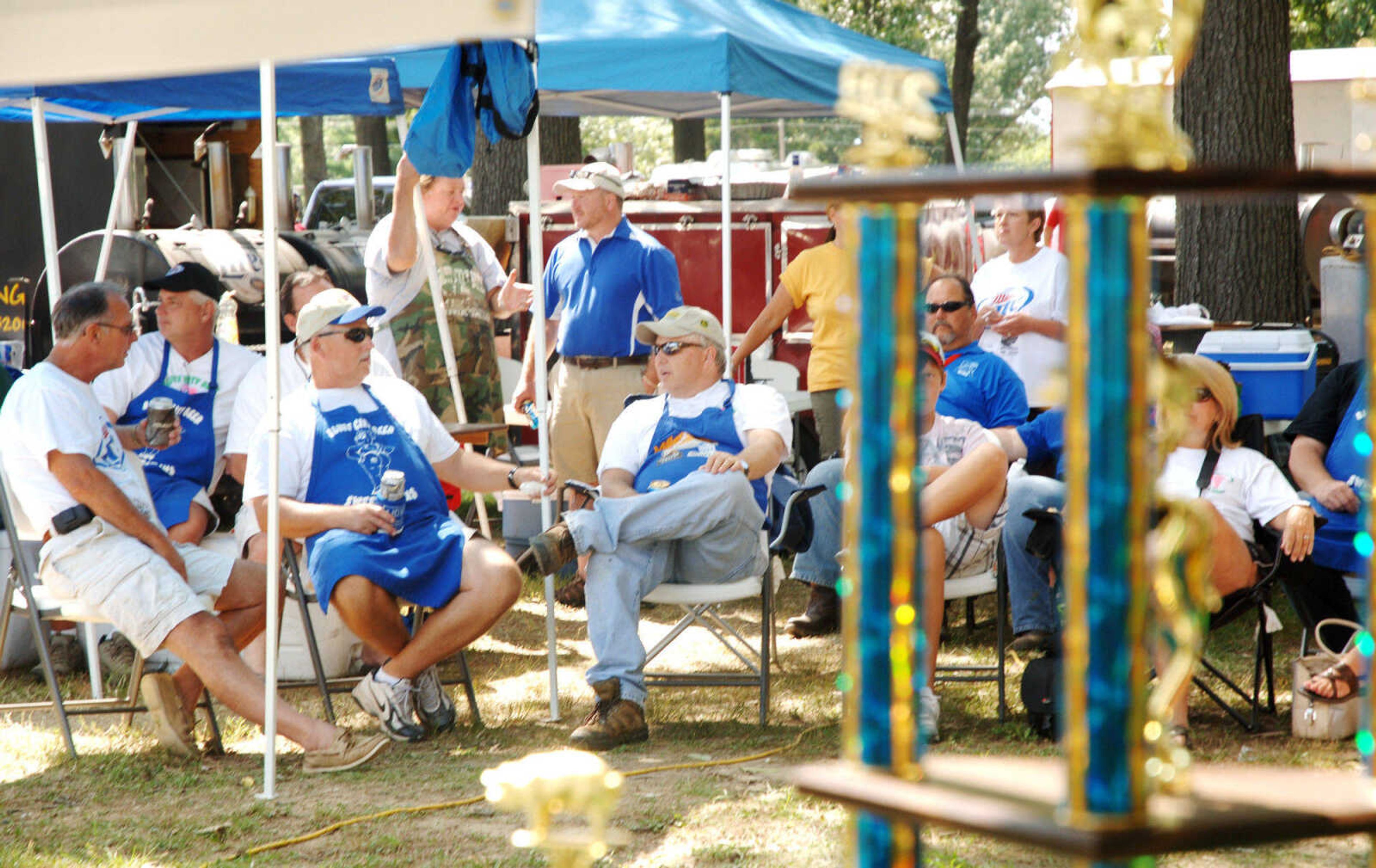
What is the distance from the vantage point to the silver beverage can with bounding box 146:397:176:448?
495cm

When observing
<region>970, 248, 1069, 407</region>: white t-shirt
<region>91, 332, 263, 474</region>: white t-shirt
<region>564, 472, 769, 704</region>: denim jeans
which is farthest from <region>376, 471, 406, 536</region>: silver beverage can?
<region>970, 248, 1069, 407</region>: white t-shirt

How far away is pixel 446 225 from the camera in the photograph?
6.04 m

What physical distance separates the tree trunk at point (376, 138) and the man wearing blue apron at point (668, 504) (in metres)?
14.0

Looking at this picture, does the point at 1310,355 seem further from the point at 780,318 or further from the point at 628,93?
the point at 628,93

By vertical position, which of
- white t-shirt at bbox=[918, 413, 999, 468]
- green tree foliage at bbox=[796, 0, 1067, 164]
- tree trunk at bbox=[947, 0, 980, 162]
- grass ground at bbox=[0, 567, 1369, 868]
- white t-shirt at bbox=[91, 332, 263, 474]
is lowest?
grass ground at bbox=[0, 567, 1369, 868]

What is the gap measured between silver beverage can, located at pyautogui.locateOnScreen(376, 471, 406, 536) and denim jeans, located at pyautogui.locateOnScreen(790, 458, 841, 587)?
133 centimetres

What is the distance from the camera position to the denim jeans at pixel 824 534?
5195mm

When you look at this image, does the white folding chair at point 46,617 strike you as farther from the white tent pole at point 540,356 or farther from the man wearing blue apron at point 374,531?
the white tent pole at point 540,356

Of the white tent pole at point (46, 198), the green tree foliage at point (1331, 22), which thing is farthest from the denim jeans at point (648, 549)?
the green tree foliage at point (1331, 22)

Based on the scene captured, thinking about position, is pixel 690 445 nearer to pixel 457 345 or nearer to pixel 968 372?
pixel 968 372

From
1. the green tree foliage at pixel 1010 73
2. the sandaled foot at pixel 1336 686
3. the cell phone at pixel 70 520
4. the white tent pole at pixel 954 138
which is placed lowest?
the sandaled foot at pixel 1336 686

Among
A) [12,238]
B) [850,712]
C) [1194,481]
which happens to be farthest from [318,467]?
[12,238]

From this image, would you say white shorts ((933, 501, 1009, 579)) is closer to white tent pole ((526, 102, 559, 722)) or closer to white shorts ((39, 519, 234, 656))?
white tent pole ((526, 102, 559, 722))

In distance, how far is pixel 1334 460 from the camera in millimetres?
4930
